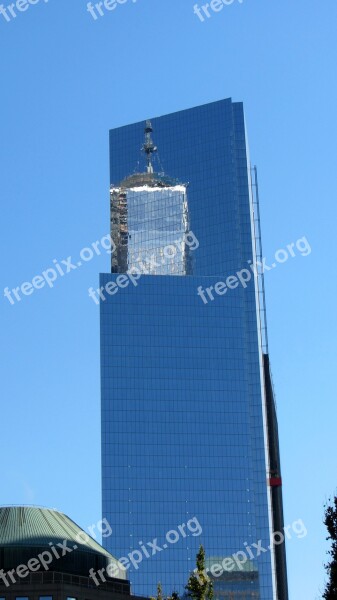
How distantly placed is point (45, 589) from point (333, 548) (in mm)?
39905

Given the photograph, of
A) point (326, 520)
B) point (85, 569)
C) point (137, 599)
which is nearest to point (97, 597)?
point (85, 569)

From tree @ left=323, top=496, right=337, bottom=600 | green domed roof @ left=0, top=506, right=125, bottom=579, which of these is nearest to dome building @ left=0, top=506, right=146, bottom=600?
green domed roof @ left=0, top=506, right=125, bottom=579

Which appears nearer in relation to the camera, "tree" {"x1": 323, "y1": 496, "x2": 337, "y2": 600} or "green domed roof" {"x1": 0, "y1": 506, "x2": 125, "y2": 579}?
"tree" {"x1": 323, "y1": 496, "x2": 337, "y2": 600}

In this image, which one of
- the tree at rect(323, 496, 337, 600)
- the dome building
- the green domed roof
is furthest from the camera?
the green domed roof

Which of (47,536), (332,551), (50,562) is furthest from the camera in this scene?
(47,536)

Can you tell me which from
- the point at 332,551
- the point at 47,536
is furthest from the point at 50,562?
the point at 332,551

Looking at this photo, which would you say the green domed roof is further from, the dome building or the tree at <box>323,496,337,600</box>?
the tree at <box>323,496,337,600</box>

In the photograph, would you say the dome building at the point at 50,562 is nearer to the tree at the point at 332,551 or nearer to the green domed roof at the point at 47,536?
the green domed roof at the point at 47,536

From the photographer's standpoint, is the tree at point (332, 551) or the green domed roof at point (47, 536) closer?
the tree at point (332, 551)

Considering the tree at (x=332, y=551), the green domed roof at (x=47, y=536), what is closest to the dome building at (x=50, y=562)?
the green domed roof at (x=47, y=536)

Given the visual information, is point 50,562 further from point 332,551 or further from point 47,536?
point 332,551

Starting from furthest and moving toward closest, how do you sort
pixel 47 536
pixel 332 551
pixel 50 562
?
1. pixel 47 536
2. pixel 50 562
3. pixel 332 551

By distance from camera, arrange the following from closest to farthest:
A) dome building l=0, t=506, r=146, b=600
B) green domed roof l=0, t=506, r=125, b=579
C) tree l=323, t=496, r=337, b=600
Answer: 1. tree l=323, t=496, r=337, b=600
2. dome building l=0, t=506, r=146, b=600
3. green domed roof l=0, t=506, r=125, b=579

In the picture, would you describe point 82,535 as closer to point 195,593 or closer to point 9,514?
point 9,514
